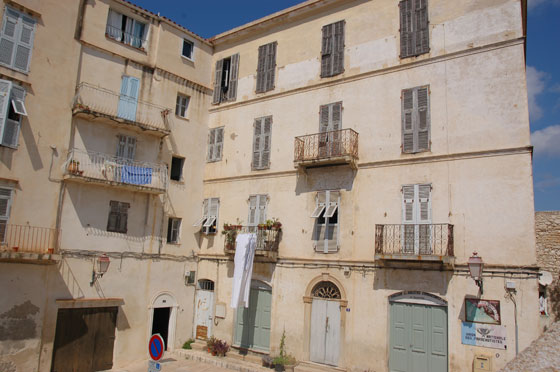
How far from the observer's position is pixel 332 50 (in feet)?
60.8

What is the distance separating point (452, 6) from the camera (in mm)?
15938

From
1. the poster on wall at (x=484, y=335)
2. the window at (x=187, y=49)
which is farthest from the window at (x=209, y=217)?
the poster on wall at (x=484, y=335)

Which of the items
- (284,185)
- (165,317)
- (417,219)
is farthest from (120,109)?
(417,219)

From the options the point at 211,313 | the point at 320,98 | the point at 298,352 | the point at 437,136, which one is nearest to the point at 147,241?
the point at 211,313

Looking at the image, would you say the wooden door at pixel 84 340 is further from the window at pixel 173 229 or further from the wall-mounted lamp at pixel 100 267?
the window at pixel 173 229

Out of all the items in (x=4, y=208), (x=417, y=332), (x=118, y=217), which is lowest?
(x=417, y=332)

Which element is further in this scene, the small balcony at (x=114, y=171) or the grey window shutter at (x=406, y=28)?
the small balcony at (x=114, y=171)

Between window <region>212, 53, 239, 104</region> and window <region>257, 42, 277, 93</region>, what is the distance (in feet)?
4.61

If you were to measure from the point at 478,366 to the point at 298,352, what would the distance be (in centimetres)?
624

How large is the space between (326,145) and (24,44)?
11.2 metres

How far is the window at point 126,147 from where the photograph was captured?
18578 mm

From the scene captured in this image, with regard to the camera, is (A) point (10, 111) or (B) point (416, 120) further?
(B) point (416, 120)

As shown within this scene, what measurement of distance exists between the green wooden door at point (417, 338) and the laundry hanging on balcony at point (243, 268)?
5.55 m

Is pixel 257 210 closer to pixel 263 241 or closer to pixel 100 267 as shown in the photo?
pixel 263 241
